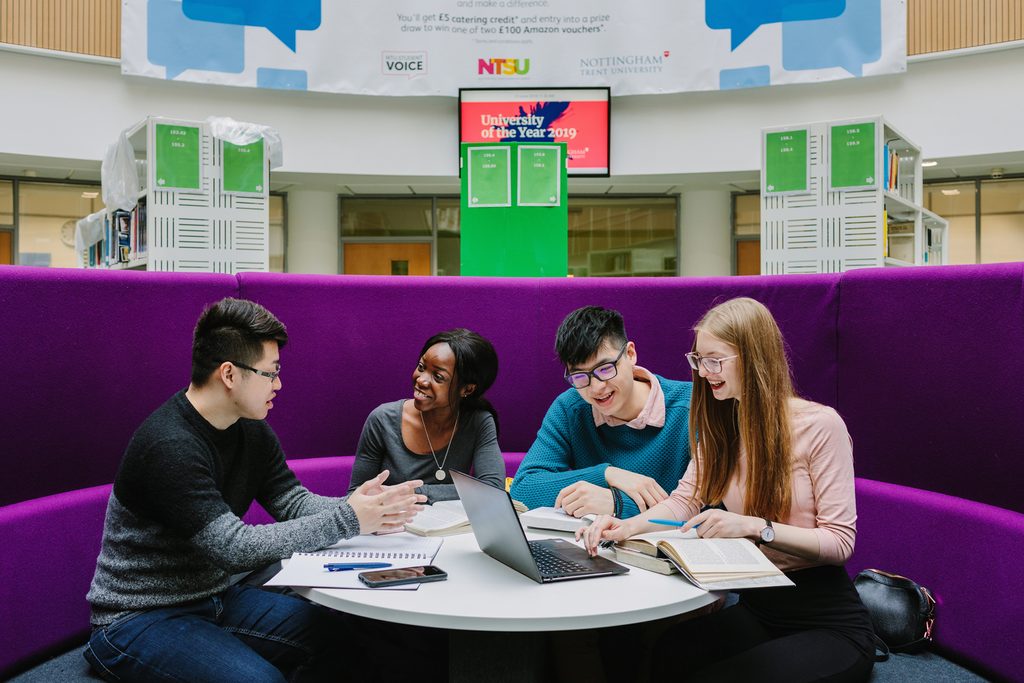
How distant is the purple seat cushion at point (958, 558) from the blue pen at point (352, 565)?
1709mm

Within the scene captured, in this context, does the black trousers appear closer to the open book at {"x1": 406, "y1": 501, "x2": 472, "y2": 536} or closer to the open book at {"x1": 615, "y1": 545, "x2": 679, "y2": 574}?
the open book at {"x1": 615, "y1": 545, "x2": 679, "y2": 574}

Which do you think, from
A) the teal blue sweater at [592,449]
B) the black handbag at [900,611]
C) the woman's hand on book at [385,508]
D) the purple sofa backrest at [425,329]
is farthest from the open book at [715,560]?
the purple sofa backrest at [425,329]

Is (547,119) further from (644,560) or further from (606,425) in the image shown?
(644,560)

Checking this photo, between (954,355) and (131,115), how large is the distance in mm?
7866

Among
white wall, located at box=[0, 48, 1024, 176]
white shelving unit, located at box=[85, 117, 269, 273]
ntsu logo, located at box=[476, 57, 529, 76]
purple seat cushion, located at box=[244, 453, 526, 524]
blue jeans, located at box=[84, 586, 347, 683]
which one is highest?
ntsu logo, located at box=[476, 57, 529, 76]

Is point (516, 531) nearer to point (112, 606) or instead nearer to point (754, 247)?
point (112, 606)

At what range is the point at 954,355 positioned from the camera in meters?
2.45

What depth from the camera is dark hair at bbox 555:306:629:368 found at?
234 cm

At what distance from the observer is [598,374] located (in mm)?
2340

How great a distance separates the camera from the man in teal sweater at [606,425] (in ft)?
7.68

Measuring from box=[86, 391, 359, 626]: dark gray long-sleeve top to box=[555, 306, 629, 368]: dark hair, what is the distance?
0.88 meters

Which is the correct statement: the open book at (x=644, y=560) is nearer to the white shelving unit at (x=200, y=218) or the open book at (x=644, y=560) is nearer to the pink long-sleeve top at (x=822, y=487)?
the pink long-sleeve top at (x=822, y=487)

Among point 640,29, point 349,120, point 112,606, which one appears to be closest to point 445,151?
point 349,120

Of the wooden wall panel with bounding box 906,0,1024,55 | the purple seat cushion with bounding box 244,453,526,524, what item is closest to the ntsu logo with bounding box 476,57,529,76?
the wooden wall panel with bounding box 906,0,1024,55
